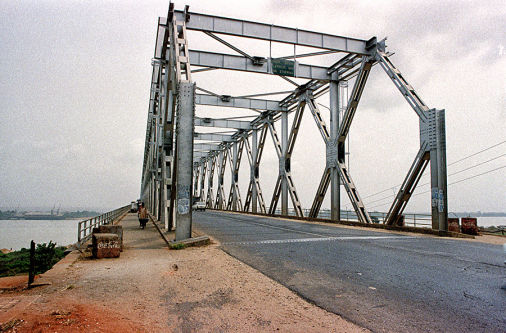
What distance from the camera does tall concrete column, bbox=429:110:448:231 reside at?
49.2ft

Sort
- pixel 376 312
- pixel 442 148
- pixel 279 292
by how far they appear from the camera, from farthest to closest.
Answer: pixel 442 148, pixel 279 292, pixel 376 312

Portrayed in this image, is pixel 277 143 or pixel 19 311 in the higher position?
pixel 277 143

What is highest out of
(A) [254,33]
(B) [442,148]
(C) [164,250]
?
(A) [254,33]

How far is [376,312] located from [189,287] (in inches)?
124

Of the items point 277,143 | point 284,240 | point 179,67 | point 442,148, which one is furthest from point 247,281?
point 277,143

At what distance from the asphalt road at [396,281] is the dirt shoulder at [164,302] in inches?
17.5

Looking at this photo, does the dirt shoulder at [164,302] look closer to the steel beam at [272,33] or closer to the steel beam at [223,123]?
the steel beam at [272,33]

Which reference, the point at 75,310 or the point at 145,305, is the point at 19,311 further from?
the point at 145,305

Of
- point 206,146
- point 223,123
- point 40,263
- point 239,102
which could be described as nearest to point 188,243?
point 40,263

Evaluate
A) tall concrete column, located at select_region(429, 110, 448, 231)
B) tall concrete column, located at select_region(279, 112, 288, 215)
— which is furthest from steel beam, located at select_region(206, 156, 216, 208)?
tall concrete column, located at select_region(429, 110, 448, 231)

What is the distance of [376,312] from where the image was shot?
4445mm

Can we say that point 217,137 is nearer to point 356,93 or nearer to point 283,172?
point 283,172

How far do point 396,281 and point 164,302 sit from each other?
152 inches

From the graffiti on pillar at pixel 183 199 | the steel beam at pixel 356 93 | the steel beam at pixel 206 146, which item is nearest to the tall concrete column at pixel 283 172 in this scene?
the steel beam at pixel 356 93
